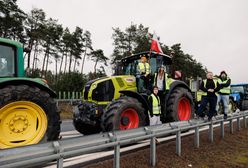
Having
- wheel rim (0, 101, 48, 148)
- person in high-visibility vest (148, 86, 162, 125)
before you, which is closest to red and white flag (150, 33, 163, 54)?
person in high-visibility vest (148, 86, 162, 125)

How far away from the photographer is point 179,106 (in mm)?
9523

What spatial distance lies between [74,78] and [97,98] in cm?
2367

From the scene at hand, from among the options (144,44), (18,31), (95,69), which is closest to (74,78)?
→ (18,31)

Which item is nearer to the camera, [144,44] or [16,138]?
[16,138]

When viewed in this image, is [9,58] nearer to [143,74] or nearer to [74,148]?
[74,148]

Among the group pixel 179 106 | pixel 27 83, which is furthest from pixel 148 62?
pixel 27 83

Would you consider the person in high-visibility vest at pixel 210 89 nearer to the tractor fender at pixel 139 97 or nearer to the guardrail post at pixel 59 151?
the tractor fender at pixel 139 97

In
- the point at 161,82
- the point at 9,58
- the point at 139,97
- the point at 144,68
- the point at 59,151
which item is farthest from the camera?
the point at 161,82

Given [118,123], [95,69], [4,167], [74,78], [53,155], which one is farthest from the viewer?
[95,69]

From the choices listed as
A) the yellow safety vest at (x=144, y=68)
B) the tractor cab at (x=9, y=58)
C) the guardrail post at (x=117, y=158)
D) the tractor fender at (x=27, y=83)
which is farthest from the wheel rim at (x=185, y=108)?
the tractor cab at (x=9, y=58)

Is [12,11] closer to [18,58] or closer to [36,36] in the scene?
[36,36]

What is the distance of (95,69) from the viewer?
57375 mm

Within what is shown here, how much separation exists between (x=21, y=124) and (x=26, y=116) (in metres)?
0.16

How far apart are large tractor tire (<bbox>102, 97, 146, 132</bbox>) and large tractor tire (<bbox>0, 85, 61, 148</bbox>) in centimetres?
187
